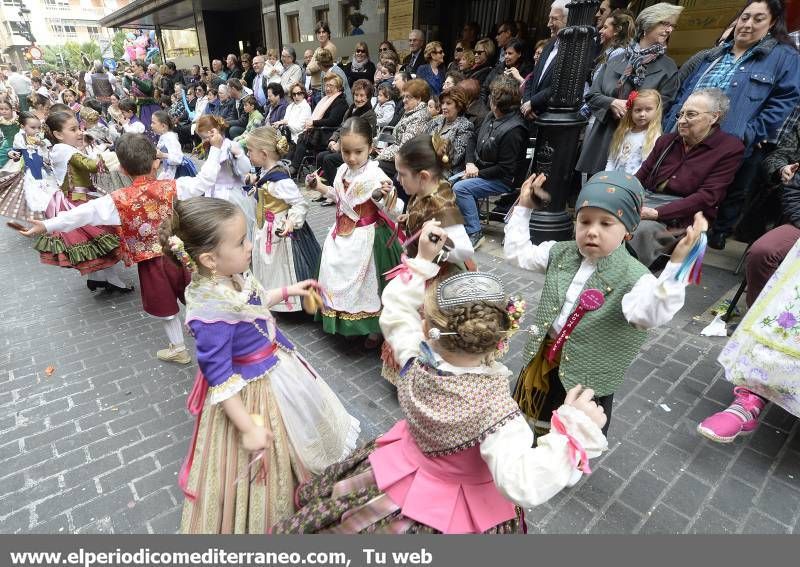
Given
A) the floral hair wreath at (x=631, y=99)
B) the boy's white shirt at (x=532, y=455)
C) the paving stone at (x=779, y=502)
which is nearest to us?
the boy's white shirt at (x=532, y=455)

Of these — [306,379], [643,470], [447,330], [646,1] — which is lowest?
[643,470]

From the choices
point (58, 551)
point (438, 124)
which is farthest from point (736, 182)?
point (58, 551)

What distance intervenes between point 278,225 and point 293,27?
12561 mm

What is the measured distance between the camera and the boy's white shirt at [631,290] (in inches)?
61.9

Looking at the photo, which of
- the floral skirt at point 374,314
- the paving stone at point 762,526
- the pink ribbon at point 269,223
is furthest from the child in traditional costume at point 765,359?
the pink ribbon at point 269,223

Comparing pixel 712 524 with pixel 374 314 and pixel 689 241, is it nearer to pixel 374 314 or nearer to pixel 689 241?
pixel 689 241

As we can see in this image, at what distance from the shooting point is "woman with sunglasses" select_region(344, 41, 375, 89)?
887 cm

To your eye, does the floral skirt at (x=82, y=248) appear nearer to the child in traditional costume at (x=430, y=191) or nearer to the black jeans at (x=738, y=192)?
the child in traditional costume at (x=430, y=191)

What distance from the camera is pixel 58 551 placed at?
1.73 metres

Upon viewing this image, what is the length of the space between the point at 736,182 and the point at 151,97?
568 inches

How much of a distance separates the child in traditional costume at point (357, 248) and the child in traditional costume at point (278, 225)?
372 mm

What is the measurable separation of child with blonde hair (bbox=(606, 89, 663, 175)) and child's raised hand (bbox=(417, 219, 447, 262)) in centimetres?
344

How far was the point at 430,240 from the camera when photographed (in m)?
1.70

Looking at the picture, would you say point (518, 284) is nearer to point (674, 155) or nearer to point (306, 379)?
A: point (674, 155)
